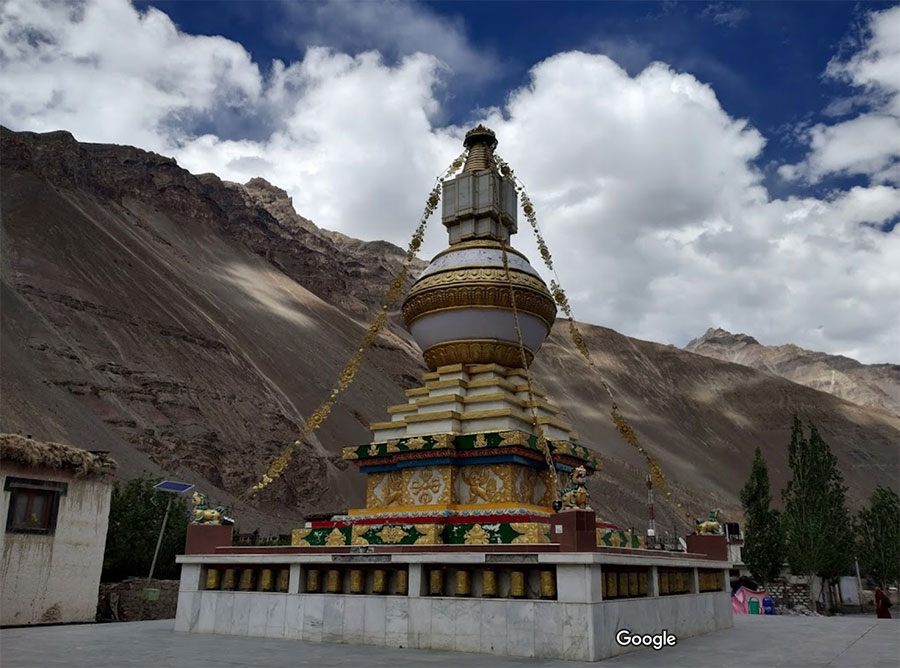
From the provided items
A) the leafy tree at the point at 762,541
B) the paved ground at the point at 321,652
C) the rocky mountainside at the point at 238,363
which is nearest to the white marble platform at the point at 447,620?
the paved ground at the point at 321,652

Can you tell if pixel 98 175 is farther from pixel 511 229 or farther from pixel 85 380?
pixel 511 229

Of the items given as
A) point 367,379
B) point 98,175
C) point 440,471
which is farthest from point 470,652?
point 98,175

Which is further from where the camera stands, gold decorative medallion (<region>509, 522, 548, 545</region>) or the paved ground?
gold decorative medallion (<region>509, 522, 548, 545</region>)

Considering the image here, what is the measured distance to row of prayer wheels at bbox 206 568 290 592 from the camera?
12.0m

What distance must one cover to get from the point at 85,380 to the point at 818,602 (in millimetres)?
49405

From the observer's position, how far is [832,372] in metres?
159

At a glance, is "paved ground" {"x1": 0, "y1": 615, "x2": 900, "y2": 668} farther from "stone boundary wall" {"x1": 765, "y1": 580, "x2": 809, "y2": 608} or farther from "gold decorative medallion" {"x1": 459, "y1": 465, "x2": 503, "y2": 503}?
"stone boundary wall" {"x1": 765, "y1": 580, "x2": 809, "y2": 608}

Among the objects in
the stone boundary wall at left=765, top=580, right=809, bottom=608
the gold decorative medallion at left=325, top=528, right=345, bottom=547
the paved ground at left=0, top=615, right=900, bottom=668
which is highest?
the gold decorative medallion at left=325, top=528, right=345, bottom=547

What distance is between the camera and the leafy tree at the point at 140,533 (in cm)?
1961

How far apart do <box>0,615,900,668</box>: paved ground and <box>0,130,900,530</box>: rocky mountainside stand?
37.0m

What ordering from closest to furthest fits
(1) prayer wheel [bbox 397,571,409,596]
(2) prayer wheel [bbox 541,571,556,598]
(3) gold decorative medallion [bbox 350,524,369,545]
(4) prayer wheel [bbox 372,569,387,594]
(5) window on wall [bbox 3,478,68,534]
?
(2) prayer wheel [bbox 541,571,556,598], (1) prayer wheel [bbox 397,571,409,596], (4) prayer wheel [bbox 372,569,387,594], (3) gold decorative medallion [bbox 350,524,369,545], (5) window on wall [bbox 3,478,68,534]

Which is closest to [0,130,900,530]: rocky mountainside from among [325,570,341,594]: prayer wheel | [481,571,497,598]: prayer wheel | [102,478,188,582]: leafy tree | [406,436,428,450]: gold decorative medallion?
[102,478,188,582]: leafy tree

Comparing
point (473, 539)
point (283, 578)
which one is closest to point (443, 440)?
point (473, 539)

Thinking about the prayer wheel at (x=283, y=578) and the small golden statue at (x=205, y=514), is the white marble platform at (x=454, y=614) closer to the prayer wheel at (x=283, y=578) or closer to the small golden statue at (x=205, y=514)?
the prayer wheel at (x=283, y=578)
